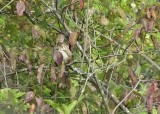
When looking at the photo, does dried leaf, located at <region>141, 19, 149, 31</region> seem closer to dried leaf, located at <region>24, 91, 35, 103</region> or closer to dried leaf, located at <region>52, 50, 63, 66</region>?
dried leaf, located at <region>52, 50, 63, 66</region>

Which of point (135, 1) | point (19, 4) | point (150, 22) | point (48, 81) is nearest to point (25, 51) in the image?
point (19, 4)

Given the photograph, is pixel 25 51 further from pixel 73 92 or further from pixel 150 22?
pixel 150 22

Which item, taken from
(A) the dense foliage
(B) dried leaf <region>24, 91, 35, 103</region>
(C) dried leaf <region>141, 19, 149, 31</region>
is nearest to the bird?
(A) the dense foliage

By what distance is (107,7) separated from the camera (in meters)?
2.68

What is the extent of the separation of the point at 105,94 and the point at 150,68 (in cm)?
45

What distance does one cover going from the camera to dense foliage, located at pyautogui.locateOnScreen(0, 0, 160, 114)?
88.3 inches

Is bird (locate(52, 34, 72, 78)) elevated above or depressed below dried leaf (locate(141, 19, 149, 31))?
below

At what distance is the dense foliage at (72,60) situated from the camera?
224 cm

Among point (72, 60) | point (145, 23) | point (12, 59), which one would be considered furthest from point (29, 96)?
point (145, 23)

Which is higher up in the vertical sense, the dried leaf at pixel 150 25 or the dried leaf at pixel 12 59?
the dried leaf at pixel 150 25

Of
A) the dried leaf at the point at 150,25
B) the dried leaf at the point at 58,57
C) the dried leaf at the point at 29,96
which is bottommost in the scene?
the dried leaf at the point at 29,96

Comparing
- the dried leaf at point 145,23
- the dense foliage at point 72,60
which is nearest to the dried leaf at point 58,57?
the dense foliage at point 72,60

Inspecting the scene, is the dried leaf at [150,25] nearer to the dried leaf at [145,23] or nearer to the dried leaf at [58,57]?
the dried leaf at [145,23]

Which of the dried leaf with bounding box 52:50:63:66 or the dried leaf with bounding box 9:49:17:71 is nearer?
the dried leaf with bounding box 52:50:63:66
